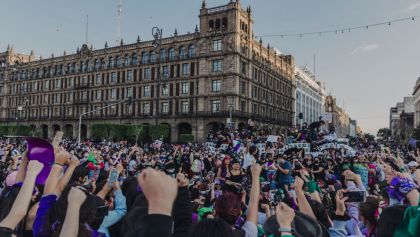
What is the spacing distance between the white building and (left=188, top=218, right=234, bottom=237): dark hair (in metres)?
70.2

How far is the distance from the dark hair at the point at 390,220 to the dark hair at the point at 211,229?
1408 millimetres

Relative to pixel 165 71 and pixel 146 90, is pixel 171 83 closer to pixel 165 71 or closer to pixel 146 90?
pixel 165 71

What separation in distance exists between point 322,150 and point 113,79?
155 ft

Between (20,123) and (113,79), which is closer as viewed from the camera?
(113,79)

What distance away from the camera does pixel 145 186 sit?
1935 mm

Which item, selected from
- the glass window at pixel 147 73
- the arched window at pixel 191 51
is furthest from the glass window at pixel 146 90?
the arched window at pixel 191 51

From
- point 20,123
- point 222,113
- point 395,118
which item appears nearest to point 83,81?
point 20,123

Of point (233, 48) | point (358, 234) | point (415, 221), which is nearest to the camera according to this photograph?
point (415, 221)

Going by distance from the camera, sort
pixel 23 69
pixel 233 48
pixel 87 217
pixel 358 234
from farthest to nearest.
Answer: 1. pixel 23 69
2. pixel 233 48
3. pixel 358 234
4. pixel 87 217

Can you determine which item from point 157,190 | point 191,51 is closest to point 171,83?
point 191,51

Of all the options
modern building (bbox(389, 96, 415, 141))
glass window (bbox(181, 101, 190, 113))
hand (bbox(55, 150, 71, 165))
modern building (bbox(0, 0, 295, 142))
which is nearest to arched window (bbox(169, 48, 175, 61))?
modern building (bbox(0, 0, 295, 142))

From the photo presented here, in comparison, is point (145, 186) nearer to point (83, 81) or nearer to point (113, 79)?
point (113, 79)

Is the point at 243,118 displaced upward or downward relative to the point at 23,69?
downward

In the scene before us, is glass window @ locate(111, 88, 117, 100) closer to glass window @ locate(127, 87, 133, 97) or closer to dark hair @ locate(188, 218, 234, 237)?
glass window @ locate(127, 87, 133, 97)
